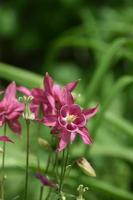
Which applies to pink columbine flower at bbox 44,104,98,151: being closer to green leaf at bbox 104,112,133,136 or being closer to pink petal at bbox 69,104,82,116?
pink petal at bbox 69,104,82,116

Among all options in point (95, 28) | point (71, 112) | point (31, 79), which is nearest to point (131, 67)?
point (95, 28)

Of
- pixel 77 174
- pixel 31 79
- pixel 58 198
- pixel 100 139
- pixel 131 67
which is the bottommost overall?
pixel 58 198

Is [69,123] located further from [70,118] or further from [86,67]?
[86,67]

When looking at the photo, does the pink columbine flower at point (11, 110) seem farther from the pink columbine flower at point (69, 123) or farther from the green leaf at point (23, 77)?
the green leaf at point (23, 77)

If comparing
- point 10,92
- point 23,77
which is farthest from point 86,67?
point 10,92

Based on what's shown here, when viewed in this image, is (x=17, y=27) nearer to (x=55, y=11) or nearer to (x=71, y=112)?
(x=55, y=11)

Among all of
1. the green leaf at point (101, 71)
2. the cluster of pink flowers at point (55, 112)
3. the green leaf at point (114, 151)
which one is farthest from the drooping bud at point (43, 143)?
the green leaf at point (114, 151)
